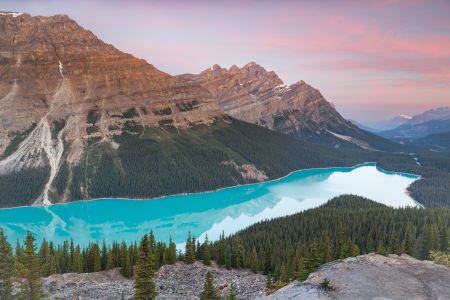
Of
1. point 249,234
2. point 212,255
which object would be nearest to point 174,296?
point 212,255

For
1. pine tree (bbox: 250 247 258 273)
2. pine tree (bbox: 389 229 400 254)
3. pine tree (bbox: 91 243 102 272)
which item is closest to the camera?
pine tree (bbox: 250 247 258 273)

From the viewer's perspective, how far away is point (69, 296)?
187 ft

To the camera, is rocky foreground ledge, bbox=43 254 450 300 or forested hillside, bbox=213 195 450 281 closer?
rocky foreground ledge, bbox=43 254 450 300

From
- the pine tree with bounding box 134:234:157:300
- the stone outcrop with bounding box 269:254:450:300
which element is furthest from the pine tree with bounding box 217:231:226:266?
the stone outcrop with bounding box 269:254:450:300

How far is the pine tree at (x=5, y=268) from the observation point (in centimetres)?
4516

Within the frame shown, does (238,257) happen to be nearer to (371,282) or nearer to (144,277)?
(144,277)

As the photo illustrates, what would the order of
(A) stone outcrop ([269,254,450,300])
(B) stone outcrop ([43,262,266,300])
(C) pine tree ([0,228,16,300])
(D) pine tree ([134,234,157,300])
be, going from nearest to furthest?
(A) stone outcrop ([269,254,450,300])
(D) pine tree ([134,234,157,300])
(C) pine tree ([0,228,16,300])
(B) stone outcrop ([43,262,266,300])

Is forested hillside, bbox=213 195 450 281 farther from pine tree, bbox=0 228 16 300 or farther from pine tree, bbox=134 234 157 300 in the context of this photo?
pine tree, bbox=0 228 16 300

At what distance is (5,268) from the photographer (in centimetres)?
4550

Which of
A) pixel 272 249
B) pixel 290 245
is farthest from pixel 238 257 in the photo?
pixel 290 245

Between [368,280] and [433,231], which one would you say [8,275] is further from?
[433,231]

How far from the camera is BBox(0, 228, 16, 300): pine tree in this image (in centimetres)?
4516

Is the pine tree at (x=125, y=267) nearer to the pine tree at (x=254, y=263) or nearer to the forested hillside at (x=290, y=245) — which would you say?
the forested hillside at (x=290, y=245)

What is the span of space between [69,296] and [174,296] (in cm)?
1436
